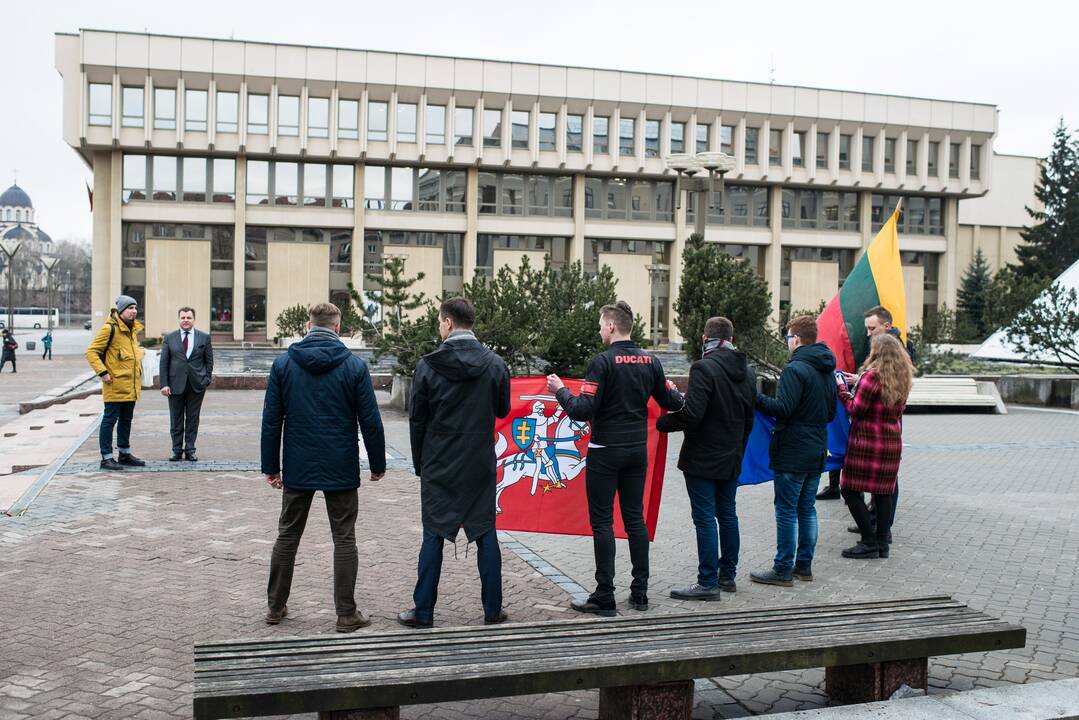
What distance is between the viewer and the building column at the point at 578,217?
59.1m

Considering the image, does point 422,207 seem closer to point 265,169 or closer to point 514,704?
point 265,169

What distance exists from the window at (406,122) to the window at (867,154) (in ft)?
92.8

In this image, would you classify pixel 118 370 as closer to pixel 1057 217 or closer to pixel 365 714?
pixel 365 714

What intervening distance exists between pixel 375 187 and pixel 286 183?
4.90m

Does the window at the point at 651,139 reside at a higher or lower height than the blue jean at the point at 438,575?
higher

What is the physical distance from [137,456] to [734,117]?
174ft

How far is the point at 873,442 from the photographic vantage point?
25.0 ft

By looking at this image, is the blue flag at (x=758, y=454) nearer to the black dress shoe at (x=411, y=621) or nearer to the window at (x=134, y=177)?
the black dress shoe at (x=411, y=621)

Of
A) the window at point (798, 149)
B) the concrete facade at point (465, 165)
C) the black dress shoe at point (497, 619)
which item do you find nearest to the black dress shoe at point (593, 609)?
the black dress shoe at point (497, 619)

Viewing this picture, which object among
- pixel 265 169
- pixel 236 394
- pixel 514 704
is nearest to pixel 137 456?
pixel 514 704

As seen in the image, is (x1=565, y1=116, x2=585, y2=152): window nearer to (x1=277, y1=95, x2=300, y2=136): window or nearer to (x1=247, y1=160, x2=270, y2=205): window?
(x1=277, y1=95, x2=300, y2=136): window

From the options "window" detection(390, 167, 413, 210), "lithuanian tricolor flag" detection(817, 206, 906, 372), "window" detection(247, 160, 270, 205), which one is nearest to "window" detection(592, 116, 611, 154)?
"window" detection(390, 167, 413, 210)

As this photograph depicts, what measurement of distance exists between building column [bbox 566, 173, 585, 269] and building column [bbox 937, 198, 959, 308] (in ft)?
80.4

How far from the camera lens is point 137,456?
12.8m
